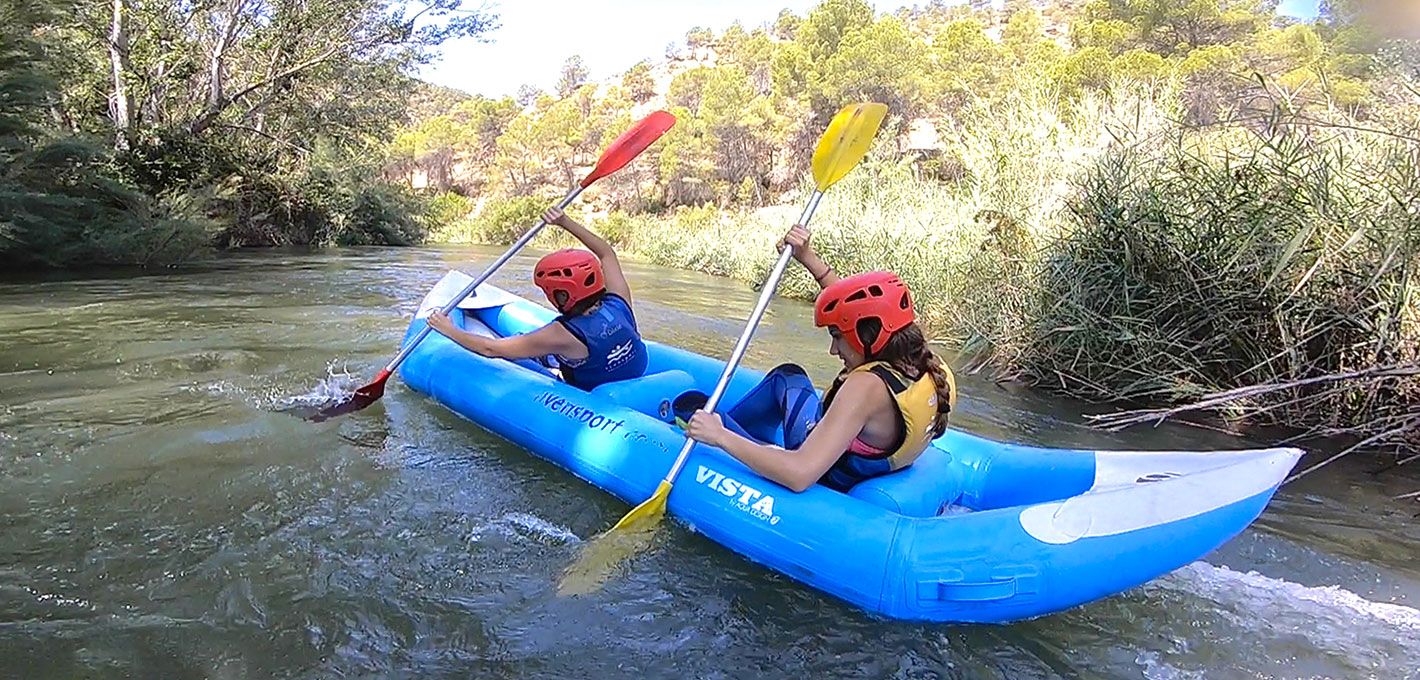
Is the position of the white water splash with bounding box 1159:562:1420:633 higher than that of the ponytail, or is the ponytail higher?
the ponytail

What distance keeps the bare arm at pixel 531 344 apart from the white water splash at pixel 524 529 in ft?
2.54

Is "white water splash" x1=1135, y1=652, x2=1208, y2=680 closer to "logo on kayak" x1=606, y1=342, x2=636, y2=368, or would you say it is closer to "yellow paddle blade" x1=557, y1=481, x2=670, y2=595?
"yellow paddle blade" x1=557, y1=481, x2=670, y2=595

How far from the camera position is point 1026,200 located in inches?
241

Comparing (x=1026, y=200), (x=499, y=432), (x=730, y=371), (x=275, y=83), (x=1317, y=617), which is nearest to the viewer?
(x=1317, y=617)

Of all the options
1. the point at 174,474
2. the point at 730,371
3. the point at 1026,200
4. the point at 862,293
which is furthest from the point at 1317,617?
the point at 1026,200

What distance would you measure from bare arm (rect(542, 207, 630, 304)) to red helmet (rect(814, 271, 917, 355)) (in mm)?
Answer: 1643

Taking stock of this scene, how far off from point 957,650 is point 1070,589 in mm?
317

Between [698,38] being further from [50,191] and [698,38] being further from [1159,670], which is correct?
[1159,670]

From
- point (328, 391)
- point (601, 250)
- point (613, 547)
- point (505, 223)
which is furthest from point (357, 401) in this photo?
point (505, 223)

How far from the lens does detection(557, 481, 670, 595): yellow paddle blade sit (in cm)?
262

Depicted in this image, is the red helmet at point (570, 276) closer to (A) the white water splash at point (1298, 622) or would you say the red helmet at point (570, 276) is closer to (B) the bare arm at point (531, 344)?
(B) the bare arm at point (531, 344)

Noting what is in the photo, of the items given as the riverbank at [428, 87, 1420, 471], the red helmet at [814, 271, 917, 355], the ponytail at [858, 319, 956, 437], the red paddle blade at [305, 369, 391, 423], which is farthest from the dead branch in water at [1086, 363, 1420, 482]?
the red paddle blade at [305, 369, 391, 423]

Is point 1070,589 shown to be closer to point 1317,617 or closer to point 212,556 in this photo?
point 1317,617

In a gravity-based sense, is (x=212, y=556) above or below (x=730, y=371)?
below
